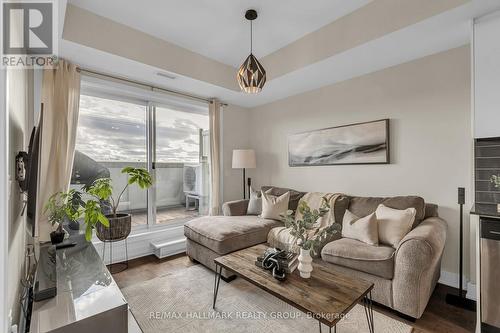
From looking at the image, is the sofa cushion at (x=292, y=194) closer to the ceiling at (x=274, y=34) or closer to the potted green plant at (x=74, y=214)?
the ceiling at (x=274, y=34)

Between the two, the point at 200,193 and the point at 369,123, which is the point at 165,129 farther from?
the point at 369,123

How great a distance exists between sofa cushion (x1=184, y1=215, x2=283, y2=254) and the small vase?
3.49 ft

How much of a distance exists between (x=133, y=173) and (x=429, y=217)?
11.0 feet

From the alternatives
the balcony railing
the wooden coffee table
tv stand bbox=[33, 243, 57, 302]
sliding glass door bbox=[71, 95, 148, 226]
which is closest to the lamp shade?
the balcony railing

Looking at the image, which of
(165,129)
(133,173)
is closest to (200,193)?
(165,129)

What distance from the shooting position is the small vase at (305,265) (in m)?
1.69

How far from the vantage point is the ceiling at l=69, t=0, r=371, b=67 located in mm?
2295

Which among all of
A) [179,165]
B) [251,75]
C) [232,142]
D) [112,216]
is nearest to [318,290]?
[251,75]

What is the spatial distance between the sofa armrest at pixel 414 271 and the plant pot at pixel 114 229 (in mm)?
2817

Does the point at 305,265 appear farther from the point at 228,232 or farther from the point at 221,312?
the point at 228,232

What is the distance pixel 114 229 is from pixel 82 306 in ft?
4.91

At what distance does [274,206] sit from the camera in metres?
3.31
